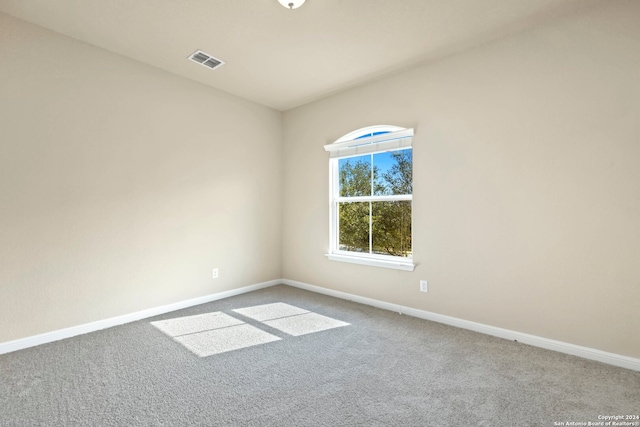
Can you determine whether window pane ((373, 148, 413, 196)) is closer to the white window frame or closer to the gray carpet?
the white window frame

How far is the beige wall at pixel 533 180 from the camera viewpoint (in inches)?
87.4

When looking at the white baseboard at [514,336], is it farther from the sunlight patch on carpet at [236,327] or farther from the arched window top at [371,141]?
the arched window top at [371,141]

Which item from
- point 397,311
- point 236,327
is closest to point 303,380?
point 236,327

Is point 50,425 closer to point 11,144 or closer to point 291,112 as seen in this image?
point 11,144

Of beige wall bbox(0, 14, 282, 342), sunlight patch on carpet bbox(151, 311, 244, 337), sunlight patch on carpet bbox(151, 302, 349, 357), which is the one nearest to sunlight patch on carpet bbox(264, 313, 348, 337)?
sunlight patch on carpet bbox(151, 302, 349, 357)

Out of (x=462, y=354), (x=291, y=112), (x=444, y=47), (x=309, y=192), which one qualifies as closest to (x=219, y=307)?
(x=309, y=192)

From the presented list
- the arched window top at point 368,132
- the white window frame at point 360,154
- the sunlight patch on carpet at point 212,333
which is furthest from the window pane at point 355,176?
the sunlight patch on carpet at point 212,333

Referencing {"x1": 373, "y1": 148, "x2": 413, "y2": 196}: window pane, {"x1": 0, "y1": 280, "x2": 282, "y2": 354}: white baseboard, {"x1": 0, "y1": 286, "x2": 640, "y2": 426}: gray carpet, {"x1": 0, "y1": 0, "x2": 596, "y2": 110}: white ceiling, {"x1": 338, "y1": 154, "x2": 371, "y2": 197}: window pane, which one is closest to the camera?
{"x1": 0, "y1": 286, "x2": 640, "y2": 426}: gray carpet

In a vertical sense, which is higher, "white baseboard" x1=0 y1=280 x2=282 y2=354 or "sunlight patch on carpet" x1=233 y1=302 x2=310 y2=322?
"white baseboard" x1=0 y1=280 x2=282 y2=354

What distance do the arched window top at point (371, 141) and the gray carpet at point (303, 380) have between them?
201cm

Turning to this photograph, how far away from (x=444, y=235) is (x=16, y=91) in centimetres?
410

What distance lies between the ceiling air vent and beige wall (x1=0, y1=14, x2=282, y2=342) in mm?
523

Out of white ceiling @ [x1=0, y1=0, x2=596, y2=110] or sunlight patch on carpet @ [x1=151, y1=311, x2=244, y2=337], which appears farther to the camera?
sunlight patch on carpet @ [x1=151, y1=311, x2=244, y2=337]

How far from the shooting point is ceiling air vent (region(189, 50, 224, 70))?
9.92ft
